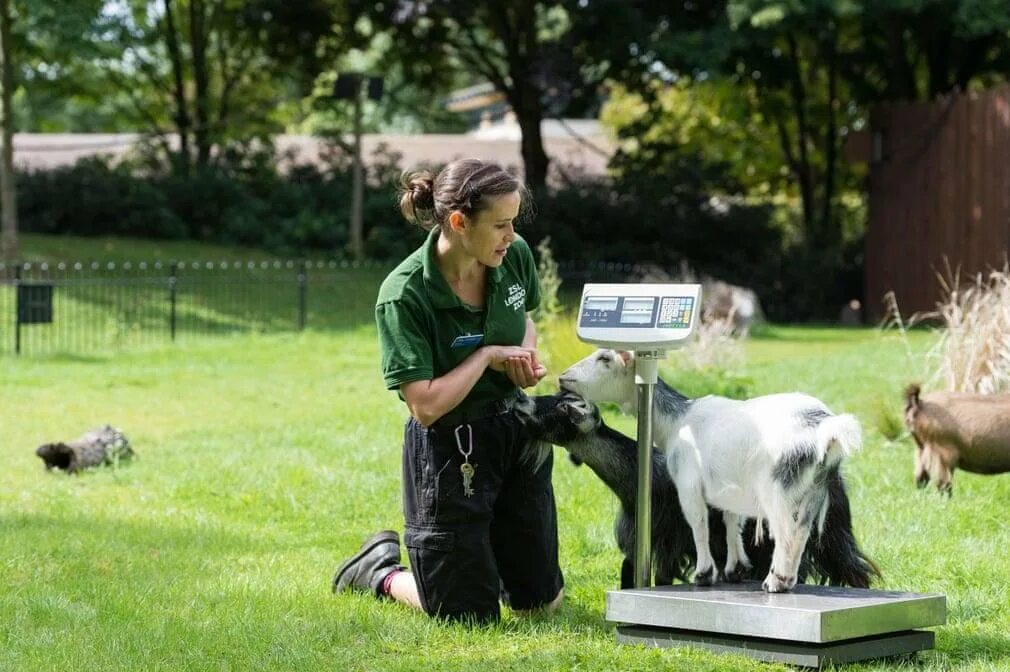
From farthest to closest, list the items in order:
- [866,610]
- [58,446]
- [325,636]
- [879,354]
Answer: [879,354]
[58,446]
[325,636]
[866,610]

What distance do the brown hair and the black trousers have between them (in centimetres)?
72

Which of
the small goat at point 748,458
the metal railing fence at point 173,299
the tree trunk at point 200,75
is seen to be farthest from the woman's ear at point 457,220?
the tree trunk at point 200,75

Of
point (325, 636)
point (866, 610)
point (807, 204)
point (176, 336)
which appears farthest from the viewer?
point (807, 204)

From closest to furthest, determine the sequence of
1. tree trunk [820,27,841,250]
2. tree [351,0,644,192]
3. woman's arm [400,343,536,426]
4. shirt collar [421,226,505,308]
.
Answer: woman's arm [400,343,536,426] → shirt collar [421,226,505,308] → tree [351,0,644,192] → tree trunk [820,27,841,250]

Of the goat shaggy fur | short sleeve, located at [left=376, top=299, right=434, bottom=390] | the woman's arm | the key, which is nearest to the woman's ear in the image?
short sleeve, located at [left=376, top=299, right=434, bottom=390]

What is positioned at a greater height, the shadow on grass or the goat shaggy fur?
the shadow on grass

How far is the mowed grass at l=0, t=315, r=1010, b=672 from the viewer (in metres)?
4.57

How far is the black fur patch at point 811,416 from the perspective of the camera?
425 centimetres

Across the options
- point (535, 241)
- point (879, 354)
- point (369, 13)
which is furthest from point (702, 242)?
point (879, 354)

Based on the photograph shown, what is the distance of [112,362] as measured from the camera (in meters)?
14.6

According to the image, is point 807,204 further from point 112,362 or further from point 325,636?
point 325,636

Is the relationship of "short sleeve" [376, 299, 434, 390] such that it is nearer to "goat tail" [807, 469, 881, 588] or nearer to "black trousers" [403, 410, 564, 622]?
"black trousers" [403, 410, 564, 622]

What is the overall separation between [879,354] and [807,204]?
12.2m

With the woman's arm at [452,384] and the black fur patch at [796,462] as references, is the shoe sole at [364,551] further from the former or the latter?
the black fur patch at [796,462]
